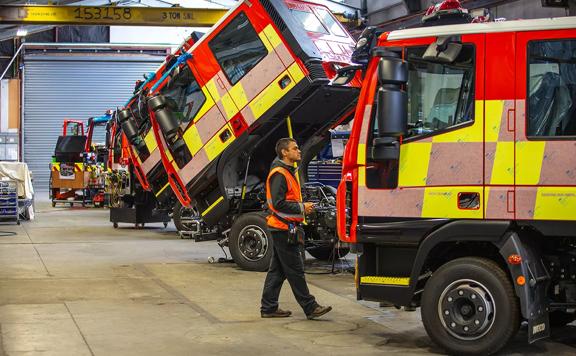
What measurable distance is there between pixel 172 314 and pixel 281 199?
1619 millimetres

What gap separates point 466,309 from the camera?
694 centimetres

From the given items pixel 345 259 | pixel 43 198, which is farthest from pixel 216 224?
pixel 43 198

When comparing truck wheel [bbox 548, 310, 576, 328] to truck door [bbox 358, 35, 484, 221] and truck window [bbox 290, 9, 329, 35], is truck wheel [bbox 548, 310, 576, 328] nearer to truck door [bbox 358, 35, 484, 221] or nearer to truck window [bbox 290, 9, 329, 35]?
truck door [bbox 358, 35, 484, 221]

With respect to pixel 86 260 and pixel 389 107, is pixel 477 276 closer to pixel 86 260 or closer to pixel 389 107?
pixel 389 107

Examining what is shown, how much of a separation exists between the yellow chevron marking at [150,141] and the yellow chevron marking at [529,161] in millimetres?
8169

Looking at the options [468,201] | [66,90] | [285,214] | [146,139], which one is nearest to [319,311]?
[285,214]

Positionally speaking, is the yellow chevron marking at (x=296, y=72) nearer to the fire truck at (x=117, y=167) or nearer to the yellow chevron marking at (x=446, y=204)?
the yellow chevron marking at (x=446, y=204)

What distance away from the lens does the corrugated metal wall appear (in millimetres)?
35562

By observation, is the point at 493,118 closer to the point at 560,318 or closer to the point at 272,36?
the point at 560,318

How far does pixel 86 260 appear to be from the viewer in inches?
528

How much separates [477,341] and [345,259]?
6789mm

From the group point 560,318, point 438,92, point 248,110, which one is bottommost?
point 560,318

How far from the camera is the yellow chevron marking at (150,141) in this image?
14172mm

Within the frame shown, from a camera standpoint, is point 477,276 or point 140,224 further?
point 140,224
